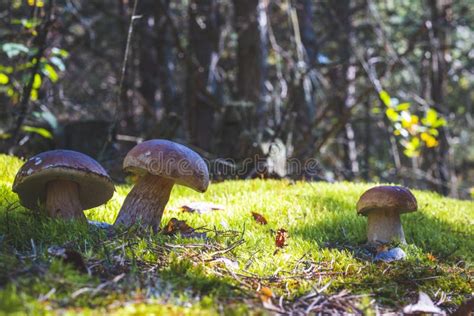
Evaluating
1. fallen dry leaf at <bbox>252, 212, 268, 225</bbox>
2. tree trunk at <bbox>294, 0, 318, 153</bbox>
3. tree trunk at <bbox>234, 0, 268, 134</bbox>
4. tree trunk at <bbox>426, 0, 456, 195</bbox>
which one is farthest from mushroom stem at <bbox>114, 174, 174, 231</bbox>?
tree trunk at <bbox>426, 0, 456, 195</bbox>

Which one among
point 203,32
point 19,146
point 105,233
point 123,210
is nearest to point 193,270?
point 105,233

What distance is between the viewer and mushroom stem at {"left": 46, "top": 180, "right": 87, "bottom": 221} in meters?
2.90

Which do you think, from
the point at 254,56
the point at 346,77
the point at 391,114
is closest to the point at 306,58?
the point at 254,56

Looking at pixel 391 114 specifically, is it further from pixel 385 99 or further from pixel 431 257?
pixel 431 257

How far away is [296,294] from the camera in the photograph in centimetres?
228

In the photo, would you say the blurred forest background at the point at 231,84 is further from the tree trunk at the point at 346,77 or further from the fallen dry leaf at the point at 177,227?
the fallen dry leaf at the point at 177,227

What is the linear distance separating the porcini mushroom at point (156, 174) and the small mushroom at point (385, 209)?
4.15 feet

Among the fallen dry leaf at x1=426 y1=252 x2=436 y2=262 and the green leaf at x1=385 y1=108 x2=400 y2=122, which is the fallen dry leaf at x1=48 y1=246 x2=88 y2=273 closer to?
the fallen dry leaf at x1=426 y1=252 x2=436 y2=262

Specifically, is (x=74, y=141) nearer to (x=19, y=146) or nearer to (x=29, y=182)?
Answer: (x=19, y=146)

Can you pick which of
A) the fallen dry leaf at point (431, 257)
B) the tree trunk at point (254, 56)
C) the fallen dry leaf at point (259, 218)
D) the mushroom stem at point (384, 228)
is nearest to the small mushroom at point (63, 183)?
the fallen dry leaf at point (259, 218)

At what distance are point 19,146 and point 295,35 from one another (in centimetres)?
468

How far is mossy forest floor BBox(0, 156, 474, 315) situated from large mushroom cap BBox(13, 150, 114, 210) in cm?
16

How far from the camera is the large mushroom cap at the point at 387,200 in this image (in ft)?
10.3

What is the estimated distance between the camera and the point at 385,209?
3.29m
